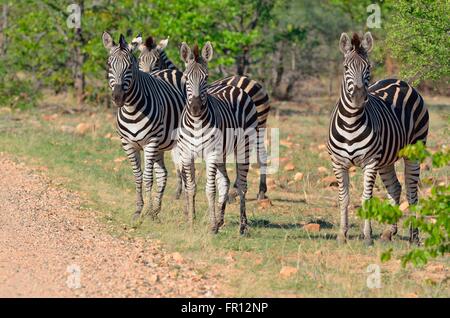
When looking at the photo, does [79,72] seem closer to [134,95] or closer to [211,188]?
[134,95]

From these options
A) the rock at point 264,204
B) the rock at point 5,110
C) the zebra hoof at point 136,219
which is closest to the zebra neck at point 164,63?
the rock at point 264,204

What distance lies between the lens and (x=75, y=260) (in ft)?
28.0

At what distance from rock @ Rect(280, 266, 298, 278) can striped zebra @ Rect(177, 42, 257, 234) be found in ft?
6.87

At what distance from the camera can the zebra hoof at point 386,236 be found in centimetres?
1062

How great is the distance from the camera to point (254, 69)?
25.0 meters

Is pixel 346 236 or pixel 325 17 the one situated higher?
pixel 325 17

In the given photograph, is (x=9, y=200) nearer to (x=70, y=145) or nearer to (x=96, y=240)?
(x=96, y=240)

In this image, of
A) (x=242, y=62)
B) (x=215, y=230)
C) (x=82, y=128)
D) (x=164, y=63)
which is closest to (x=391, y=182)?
(x=215, y=230)

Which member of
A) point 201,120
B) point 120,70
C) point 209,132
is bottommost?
point 209,132

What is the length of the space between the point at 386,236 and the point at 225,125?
229cm

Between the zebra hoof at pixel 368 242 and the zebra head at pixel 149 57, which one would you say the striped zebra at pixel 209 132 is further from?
the zebra head at pixel 149 57
